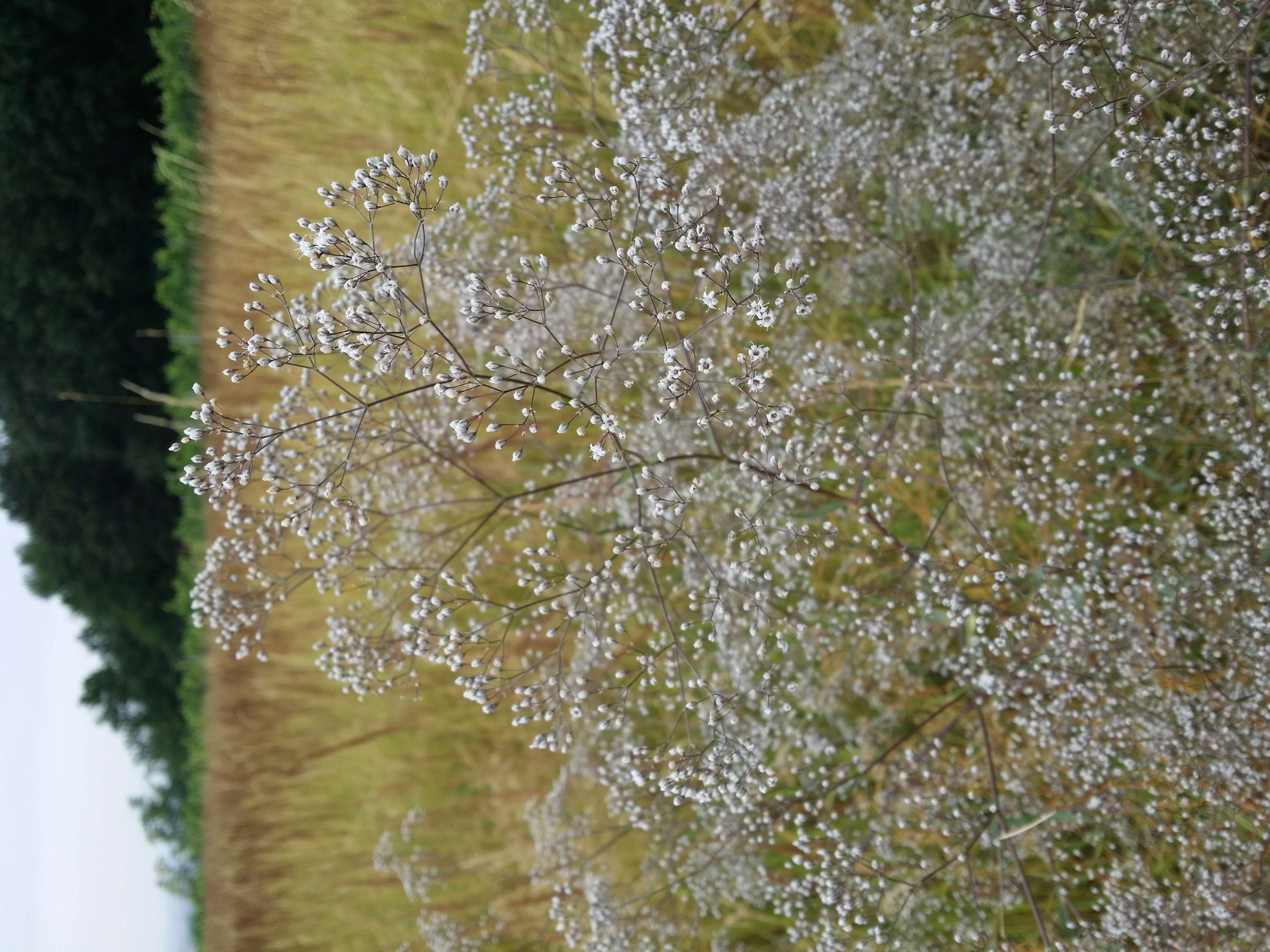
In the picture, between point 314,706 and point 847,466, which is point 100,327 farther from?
point 847,466

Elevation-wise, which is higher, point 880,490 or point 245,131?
point 245,131

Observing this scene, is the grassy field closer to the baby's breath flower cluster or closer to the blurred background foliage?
the blurred background foliage

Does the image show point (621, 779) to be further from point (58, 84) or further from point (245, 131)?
point (58, 84)

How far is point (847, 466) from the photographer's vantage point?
2.81 m

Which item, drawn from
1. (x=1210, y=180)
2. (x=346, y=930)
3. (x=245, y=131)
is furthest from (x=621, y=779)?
(x=245, y=131)

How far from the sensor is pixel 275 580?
93.8 inches

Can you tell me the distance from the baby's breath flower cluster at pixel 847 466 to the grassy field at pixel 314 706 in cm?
48

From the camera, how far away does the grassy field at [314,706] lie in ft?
12.6

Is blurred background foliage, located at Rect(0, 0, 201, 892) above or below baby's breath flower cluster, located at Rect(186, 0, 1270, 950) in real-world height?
above

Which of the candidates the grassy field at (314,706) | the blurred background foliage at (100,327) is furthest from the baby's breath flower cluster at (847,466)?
the blurred background foliage at (100,327)

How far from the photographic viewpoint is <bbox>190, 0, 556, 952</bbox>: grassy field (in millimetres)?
3848

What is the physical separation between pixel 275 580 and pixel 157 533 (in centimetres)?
312

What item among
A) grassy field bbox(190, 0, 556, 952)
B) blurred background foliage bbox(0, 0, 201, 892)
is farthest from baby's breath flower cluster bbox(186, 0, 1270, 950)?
blurred background foliage bbox(0, 0, 201, 892)

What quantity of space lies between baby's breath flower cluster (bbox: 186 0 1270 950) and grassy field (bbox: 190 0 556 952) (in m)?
0.48
